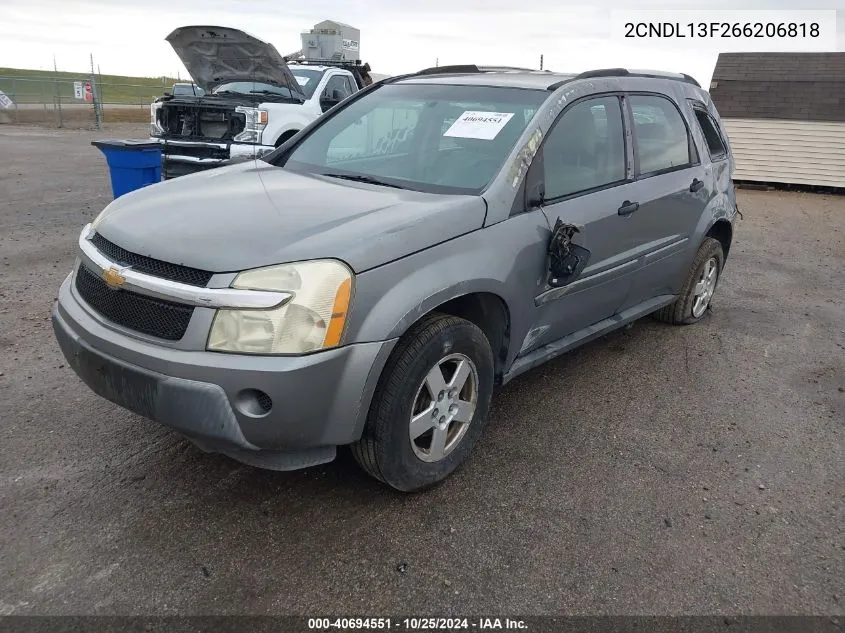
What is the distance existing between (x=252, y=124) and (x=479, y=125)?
6702mm

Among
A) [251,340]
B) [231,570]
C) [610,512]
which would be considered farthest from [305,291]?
[610,512]

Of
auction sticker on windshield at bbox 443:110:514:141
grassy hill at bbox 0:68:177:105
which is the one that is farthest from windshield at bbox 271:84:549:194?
grassy hill at bbox 0:68:177:105

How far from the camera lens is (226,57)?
9977 millimetres

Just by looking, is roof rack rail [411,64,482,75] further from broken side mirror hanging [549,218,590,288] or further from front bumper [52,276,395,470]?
front bumper [52,276,395,470]

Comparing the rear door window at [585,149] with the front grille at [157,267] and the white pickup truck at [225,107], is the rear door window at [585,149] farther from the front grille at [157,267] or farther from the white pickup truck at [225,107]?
the white pickup truck at [225,107]

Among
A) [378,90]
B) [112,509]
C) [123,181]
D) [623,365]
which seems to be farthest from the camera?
[123,181]

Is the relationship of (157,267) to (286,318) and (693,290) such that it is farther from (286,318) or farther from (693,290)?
(693,290)

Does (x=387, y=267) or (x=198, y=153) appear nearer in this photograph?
Result: (x=387, y=267)

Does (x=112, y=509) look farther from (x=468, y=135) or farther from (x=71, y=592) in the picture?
(x=468, y=135)

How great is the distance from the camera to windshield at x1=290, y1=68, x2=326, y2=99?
1091cm

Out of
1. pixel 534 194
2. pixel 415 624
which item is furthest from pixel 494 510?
pixel 534 194

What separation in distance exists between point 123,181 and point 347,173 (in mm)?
4667

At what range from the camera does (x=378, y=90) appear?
4352mm

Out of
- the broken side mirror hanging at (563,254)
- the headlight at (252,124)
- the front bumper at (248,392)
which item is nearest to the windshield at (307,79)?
the headlight at (252,124)
